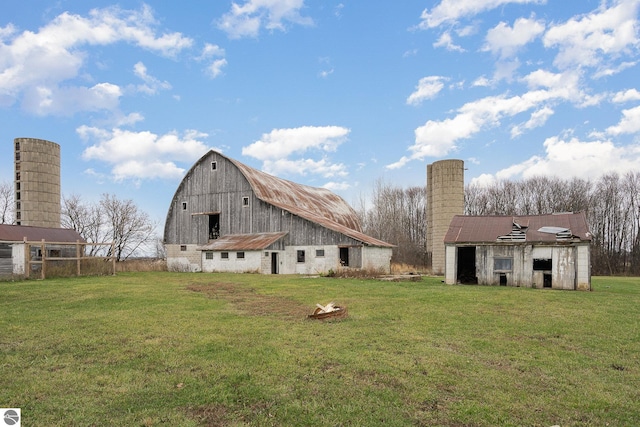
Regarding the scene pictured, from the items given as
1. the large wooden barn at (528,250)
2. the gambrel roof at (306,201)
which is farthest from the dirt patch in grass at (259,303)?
the gambrel roof at (306,201)

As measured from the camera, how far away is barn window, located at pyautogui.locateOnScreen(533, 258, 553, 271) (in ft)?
70.2

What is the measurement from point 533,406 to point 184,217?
36.7m

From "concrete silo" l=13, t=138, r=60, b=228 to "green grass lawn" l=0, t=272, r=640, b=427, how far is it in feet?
76.5

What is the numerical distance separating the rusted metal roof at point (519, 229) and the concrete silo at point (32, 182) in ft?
101

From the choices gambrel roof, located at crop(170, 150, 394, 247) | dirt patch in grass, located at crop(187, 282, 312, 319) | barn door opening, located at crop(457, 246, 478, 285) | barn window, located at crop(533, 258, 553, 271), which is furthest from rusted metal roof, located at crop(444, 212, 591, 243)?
dirt patch in grass, located at crop(187, 282, 312, 319)

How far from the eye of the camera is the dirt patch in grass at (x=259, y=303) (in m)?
12.0

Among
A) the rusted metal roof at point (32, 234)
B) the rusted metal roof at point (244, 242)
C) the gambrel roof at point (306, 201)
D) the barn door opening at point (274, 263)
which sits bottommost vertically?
the barn door opening at point (274, 263)

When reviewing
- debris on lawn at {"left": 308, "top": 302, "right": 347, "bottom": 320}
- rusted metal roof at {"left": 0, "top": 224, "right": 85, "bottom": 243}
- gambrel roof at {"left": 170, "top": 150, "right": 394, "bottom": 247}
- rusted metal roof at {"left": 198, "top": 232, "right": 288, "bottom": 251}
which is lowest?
debris on lawn at {"left": 308, "top": 302, "right": 347, "bottom": 320}

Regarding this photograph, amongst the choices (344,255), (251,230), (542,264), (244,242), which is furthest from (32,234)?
(542,264)

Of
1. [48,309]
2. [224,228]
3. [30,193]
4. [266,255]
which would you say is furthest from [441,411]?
[30,193]

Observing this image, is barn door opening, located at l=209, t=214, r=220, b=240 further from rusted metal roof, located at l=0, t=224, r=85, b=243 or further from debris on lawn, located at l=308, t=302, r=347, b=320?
debris on lawn, located at l=308, t=302, r=347, b=320

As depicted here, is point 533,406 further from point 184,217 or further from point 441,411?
point 184,217

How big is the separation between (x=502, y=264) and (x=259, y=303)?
581 inches

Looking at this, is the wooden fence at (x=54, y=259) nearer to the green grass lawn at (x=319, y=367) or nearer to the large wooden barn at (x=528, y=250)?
the green grass lawn at (x=319, y=367)
